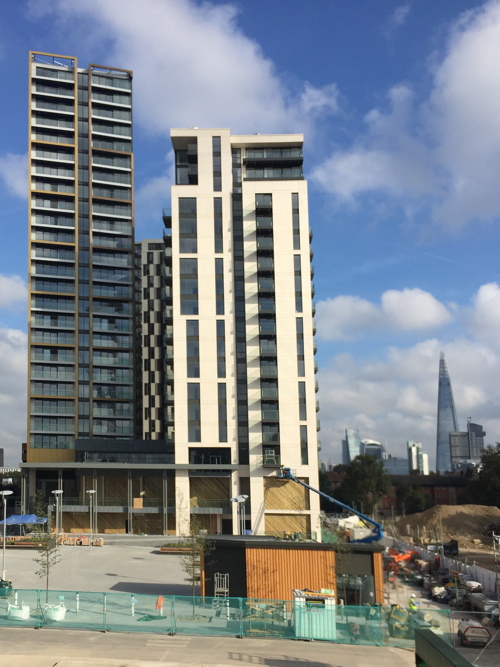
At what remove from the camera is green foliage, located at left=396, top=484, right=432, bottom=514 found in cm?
14275

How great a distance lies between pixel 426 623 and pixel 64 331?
85423 millimetres

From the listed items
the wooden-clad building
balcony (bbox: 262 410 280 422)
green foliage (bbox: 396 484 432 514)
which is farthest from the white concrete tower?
green foliage (bbox: 396 484 432 514)

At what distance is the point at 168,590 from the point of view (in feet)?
149

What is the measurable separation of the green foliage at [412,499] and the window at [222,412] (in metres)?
74.4

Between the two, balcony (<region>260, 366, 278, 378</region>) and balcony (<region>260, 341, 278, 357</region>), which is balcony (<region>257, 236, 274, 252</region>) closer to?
balcony (<region>260, 341, 278, 357</region>)

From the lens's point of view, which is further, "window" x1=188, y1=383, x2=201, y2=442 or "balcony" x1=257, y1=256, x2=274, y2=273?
"balcony" x1=257, y1=256, x2=274, y2=273

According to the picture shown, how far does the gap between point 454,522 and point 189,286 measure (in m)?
61.2

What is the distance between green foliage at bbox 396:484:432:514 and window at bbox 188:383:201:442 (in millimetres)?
76254

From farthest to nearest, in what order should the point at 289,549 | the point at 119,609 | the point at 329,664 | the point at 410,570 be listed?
1. the point at 410,570
2. the point at 289,549
3. the point at 119,609
4. the point at 329,664

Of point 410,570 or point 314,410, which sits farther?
point 314,410

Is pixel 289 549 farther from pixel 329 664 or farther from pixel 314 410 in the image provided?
pixel 314 410

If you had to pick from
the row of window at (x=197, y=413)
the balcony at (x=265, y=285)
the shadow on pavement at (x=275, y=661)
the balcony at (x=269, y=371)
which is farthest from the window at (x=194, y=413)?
the shadow on pavement at (x=275, y=661)

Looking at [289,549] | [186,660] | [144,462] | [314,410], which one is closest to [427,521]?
[314,410]

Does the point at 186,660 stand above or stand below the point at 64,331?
below
